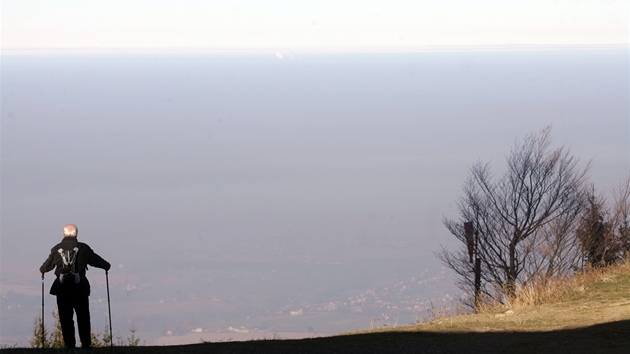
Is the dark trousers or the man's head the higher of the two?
the man's head

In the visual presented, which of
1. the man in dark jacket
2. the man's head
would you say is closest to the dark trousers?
the man in dark jacket

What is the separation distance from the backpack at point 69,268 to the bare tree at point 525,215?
97.7ft

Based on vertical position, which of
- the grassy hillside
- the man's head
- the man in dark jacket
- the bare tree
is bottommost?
the grassy hillside

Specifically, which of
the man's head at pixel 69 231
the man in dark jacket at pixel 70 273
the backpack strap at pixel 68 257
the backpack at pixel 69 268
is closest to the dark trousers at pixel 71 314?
the man in dark jacket at pixel 70 273

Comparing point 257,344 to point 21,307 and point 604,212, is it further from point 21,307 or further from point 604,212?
point 21,307

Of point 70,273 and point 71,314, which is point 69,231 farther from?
point 71,314

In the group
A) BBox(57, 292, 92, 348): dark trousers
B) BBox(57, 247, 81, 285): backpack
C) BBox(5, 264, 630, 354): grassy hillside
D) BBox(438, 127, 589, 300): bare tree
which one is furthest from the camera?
BBox(438, 127, 589, 300): bare tree

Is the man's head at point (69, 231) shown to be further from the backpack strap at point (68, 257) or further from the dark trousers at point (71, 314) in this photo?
the dark trousers at point (71, 314)

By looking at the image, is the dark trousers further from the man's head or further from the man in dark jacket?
the man's head

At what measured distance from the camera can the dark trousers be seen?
13570mm

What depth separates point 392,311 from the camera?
154m

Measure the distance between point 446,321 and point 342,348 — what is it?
3.53 m

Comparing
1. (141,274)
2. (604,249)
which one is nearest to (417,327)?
Answer: (604,249)

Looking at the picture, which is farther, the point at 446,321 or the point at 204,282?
the point at 204,282
